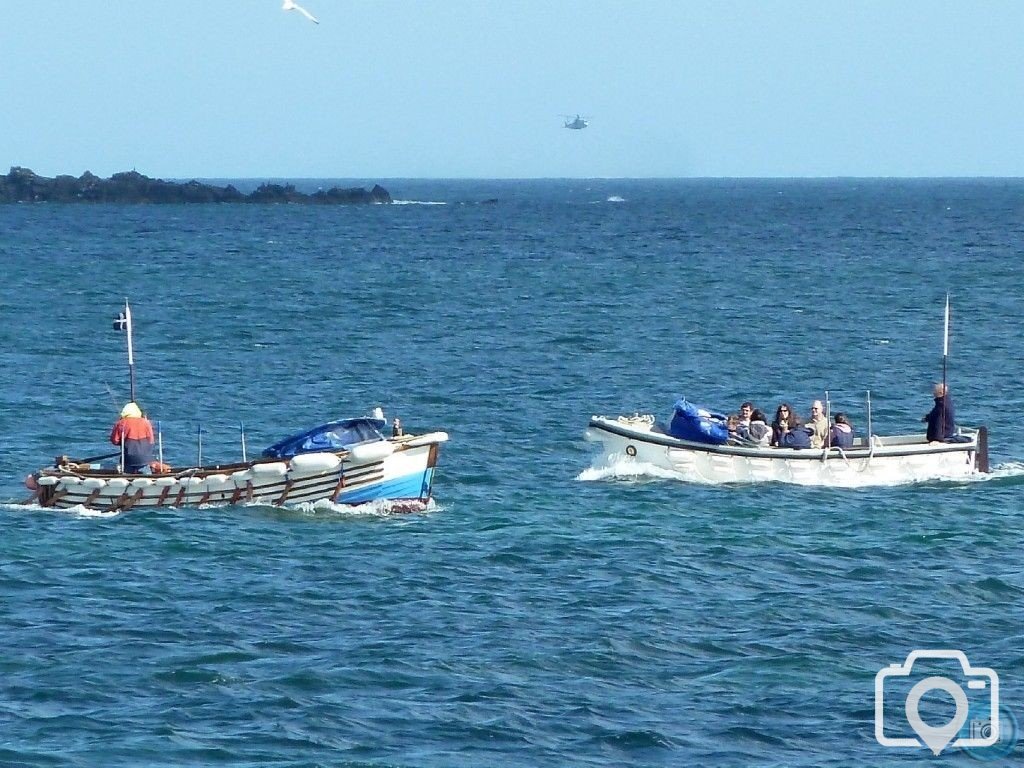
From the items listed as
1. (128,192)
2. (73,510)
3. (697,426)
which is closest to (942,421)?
(697,426)

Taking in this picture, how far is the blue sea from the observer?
18.8 m

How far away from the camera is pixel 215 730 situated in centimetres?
1852

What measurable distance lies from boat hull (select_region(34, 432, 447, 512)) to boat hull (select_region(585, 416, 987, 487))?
14.9ft

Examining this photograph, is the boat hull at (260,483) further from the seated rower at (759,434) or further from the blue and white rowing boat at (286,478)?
the seated rower at (759,434)

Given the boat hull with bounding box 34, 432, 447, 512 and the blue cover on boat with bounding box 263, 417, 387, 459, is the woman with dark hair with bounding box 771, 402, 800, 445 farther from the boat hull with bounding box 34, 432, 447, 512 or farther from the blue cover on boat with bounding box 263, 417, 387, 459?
the blue cover on boat with bounding box 263, 417, 387, 459

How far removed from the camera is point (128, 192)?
614 ft

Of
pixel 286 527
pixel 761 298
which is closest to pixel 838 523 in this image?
pixel 286 527

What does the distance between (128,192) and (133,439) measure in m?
163

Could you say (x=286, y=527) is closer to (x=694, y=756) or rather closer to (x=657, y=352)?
(x=694, y=756)

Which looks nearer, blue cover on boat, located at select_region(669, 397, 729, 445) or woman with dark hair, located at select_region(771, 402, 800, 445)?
blue cover on boat, located at select_region(669, 397, 729, 445)

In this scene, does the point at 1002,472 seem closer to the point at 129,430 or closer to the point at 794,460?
the point at 794,460

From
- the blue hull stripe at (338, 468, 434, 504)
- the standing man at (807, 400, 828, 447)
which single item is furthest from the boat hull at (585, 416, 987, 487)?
the blue hull stripe at (338, 468, 434, 504)

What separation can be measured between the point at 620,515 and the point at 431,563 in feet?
15.2

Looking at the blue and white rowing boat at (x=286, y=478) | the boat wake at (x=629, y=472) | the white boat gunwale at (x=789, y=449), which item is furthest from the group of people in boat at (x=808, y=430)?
the blue and white rowing boat at (x=286, y=478)
